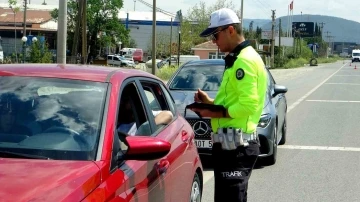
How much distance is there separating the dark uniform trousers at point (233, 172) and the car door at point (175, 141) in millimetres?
361

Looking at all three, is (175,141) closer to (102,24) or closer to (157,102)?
(157,102)

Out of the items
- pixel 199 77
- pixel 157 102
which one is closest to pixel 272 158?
pixel 199 77

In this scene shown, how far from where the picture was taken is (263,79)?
4.41 meters

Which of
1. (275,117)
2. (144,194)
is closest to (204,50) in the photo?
(275,117)

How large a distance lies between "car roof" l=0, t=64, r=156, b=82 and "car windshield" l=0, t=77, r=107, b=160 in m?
0.05

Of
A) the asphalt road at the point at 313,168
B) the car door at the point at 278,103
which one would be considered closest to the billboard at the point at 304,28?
the asphalt road at the point at 313,168

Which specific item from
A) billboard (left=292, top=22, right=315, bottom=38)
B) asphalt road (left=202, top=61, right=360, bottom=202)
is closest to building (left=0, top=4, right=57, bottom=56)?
billboard (left=292, top=22, right=315, bottom=38)

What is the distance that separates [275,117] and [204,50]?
84287mm

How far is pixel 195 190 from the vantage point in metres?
5.52

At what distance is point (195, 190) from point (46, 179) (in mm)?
2598

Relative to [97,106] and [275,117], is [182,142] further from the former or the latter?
[275,117]

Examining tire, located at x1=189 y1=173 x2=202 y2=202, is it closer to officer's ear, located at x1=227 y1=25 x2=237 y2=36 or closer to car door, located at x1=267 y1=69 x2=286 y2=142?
officer's ear, located at x1=227 y1=25 x2=237 y2=36

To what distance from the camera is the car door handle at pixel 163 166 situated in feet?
13.8

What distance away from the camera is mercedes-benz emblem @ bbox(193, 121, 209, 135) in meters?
8.52
